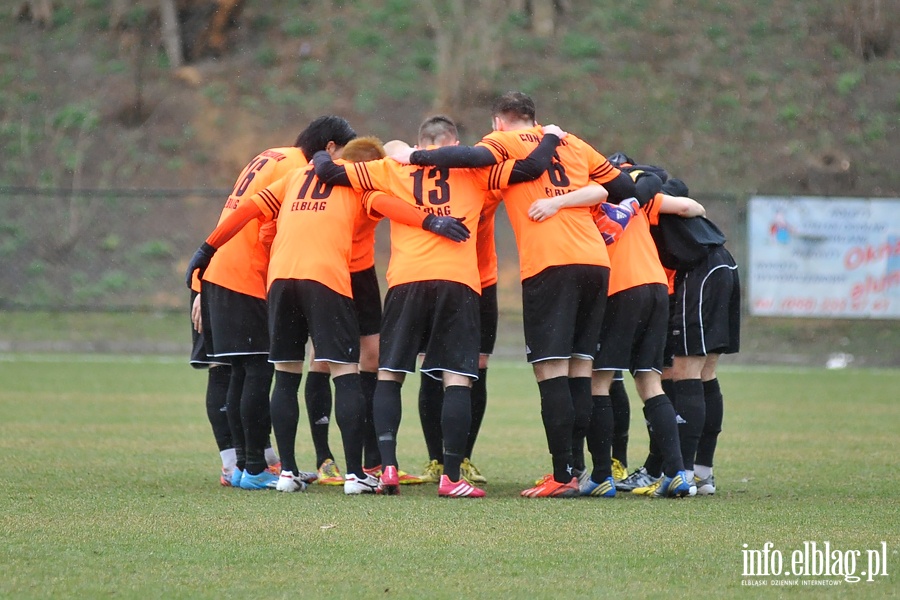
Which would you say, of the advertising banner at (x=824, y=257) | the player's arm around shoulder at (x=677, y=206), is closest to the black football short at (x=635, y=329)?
the player's arm around shoulder at (x=677, y=206)

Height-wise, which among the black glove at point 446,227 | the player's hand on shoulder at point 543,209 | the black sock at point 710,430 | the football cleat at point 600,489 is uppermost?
the player's hand on shoulder at point 543,209

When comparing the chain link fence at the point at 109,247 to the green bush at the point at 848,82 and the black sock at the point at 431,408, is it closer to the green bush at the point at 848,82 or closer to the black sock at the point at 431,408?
the green bush at the point at 848,82

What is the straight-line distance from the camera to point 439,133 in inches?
278

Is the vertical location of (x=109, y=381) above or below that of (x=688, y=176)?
below

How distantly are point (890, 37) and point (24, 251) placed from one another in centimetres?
2007

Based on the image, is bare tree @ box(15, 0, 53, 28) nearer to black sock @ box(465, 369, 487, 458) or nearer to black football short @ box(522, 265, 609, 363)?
black sock @ box(465, 369, 487, 458)

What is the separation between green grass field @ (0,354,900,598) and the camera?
173 inches

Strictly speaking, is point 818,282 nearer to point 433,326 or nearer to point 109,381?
point 109,381

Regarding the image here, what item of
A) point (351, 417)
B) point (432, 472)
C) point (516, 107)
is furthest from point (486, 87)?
point (351, 417)

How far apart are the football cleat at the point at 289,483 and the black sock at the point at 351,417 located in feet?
1.16

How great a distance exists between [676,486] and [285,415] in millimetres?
2319

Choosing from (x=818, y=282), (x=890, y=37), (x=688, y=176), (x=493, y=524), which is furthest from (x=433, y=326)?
(x=890, y=37)

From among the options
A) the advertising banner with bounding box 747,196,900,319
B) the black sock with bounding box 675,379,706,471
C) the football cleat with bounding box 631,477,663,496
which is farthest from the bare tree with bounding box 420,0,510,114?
the football cleat with bounding box 631,477,663,496

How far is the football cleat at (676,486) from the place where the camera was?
6730 mm
